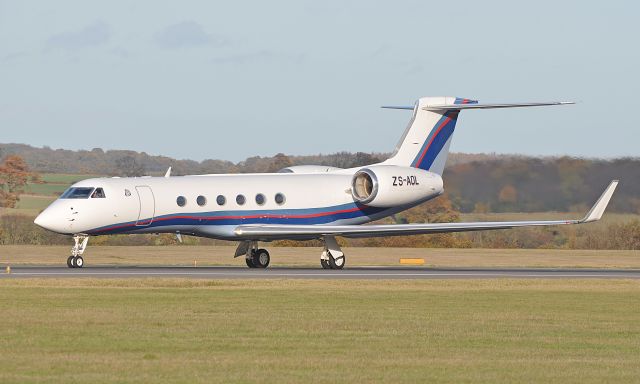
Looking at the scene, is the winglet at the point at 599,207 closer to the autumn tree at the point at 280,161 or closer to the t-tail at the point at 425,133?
the t-tail at the point at 425,133

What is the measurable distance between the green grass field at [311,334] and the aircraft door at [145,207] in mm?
8018

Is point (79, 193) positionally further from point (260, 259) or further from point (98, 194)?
point (260, 259)

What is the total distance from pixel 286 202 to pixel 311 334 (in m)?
21.8

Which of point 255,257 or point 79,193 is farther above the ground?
point 79,193

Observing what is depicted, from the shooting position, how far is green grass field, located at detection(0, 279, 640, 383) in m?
14.7

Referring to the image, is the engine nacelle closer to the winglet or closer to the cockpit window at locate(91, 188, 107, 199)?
the winglet

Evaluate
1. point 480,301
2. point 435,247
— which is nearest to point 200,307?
point 480,301

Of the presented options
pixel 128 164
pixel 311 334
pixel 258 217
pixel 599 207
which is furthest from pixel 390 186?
pixel 128 164

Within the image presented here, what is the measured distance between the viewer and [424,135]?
142ft

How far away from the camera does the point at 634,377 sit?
47.5 feet

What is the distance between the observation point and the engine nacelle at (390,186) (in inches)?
1601

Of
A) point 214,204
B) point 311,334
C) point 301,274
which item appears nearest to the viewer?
point 311,334

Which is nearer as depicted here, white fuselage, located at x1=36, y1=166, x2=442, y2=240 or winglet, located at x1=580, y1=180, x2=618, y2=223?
white fuselage, located at x1=36, y1=166, x2=442, y2=240

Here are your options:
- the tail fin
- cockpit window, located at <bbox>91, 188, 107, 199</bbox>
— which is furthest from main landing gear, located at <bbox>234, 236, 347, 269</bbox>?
cockpit window, located at <bbox>91, 188, 107, 199</bbox>
